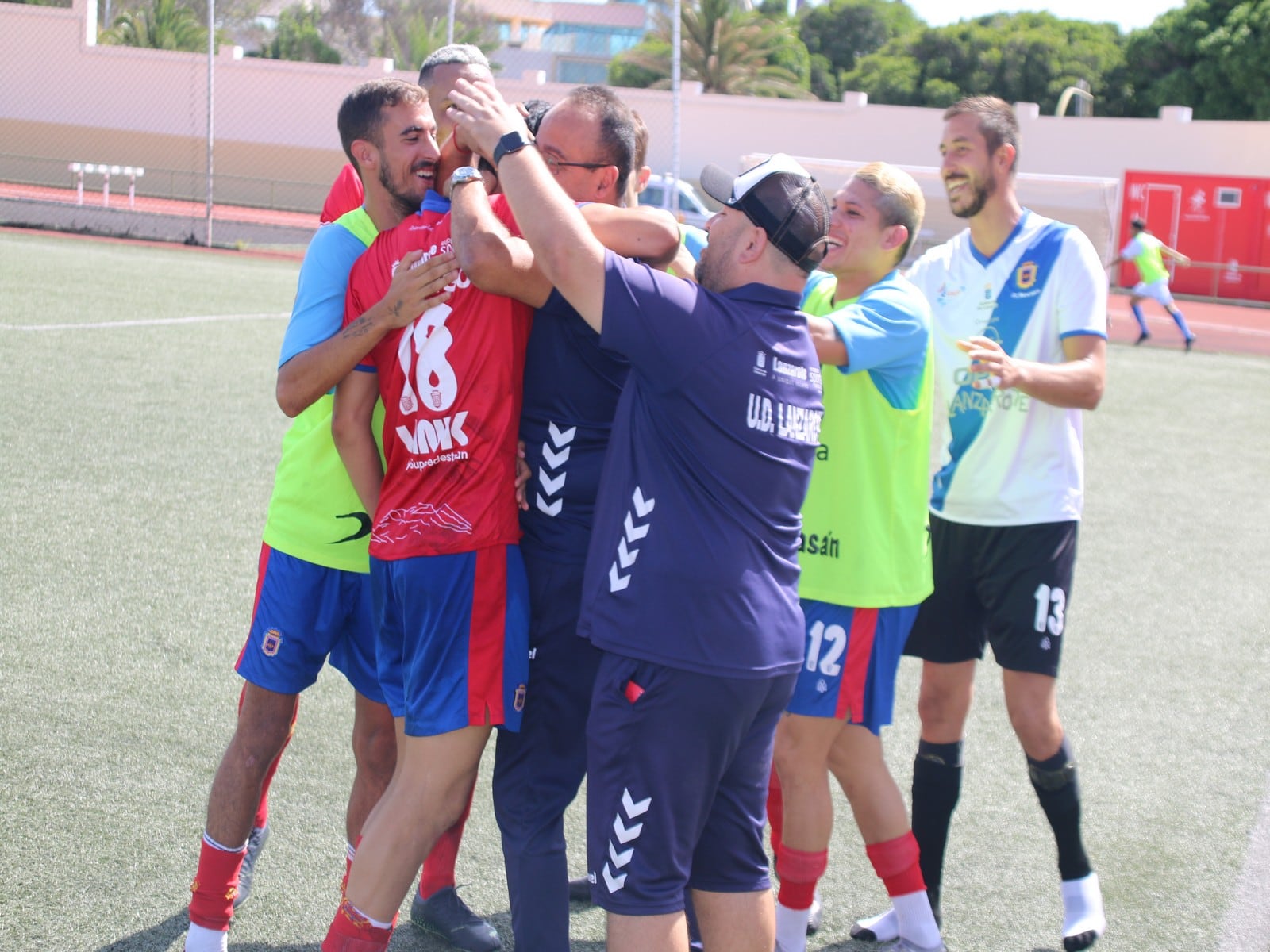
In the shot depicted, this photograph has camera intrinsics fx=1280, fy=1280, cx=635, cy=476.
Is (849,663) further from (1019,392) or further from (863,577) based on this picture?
(1019,392)

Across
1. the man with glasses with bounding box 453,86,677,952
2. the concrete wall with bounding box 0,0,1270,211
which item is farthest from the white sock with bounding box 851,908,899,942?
the concrete wall with bounding box 0,0,1270,211

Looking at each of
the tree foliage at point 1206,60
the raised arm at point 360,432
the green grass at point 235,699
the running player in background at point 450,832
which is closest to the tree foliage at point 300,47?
the tree foliage at point 1206,60

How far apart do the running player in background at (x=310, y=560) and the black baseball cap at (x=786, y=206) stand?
39.4 inches

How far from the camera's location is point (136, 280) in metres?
15.3

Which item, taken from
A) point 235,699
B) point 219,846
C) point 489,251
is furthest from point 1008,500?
point 235,699

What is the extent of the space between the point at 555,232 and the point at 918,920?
2.11m

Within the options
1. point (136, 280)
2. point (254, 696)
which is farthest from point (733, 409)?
point (136, 280)

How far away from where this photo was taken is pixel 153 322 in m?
12.3

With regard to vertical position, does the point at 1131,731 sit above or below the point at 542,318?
below

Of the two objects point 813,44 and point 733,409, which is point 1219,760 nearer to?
point 733,409

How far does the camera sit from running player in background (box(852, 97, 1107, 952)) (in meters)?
3.71

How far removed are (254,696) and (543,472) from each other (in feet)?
3.28

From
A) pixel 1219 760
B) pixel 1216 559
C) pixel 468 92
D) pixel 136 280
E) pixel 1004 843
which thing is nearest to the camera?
pixel 468 92

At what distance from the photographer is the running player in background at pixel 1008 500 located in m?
3.71
